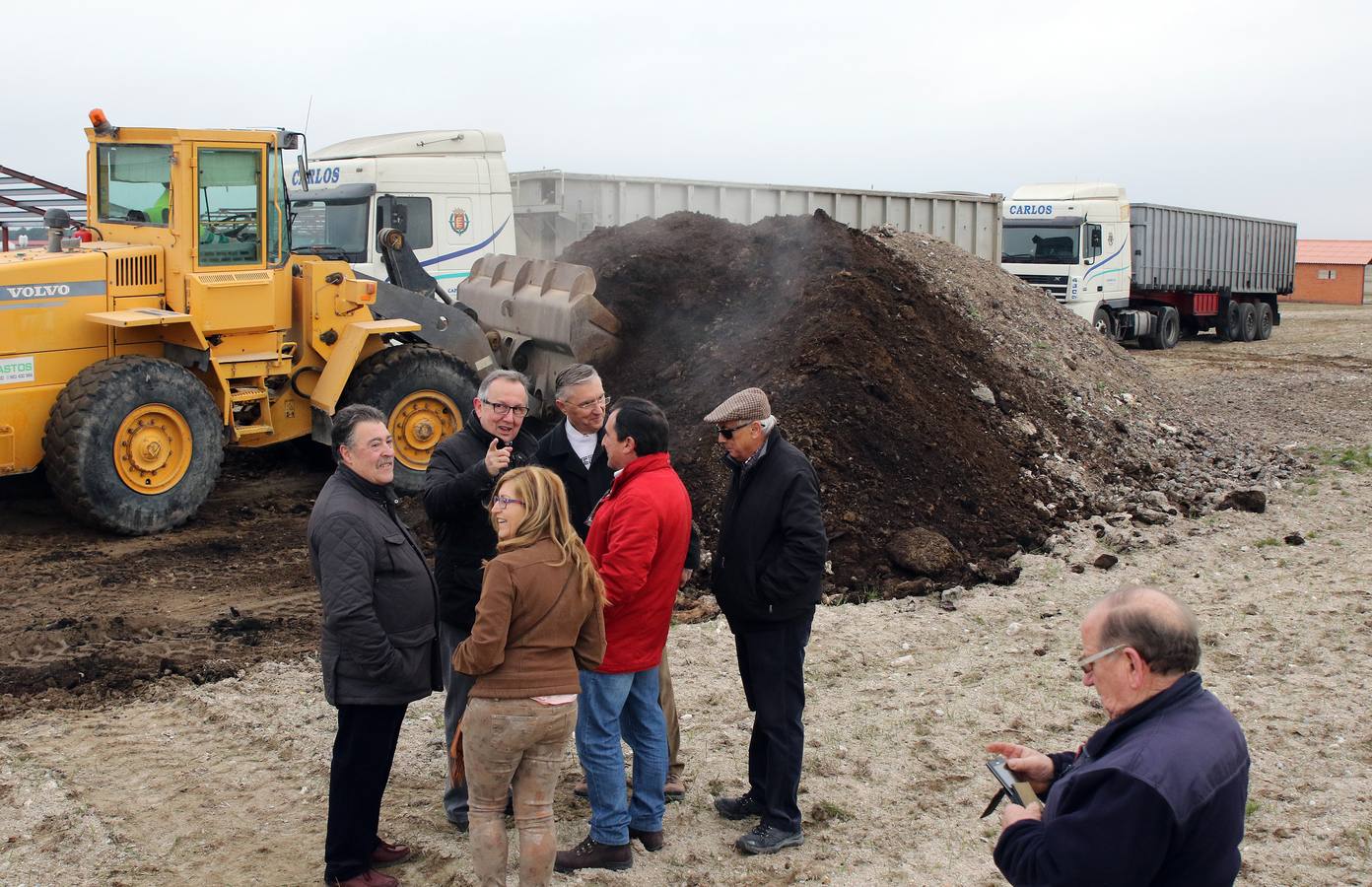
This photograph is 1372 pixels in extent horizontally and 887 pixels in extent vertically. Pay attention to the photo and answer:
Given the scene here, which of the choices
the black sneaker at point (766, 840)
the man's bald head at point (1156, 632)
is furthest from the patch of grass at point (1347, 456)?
the man's bald head at point (1156, 632)

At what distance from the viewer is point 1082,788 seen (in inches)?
99.6

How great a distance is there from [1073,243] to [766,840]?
69.9ft

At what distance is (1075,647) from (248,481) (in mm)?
7208

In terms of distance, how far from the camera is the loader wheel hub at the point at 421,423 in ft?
33.9

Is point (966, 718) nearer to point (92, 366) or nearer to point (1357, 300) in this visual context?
point (92, 366)

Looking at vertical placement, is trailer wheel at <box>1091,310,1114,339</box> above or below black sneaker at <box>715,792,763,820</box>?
above

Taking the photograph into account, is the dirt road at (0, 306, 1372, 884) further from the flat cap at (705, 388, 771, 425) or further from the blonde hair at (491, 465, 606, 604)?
the flat cap at (705, 388, 771, 425)

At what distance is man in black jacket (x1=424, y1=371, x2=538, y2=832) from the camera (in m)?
4.62

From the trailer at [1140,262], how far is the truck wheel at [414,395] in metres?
16.5

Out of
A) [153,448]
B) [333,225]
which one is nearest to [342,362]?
[153,448]

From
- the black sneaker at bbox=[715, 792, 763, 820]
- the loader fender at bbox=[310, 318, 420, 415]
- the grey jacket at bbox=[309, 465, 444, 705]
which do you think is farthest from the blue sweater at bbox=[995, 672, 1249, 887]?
the loader fender at bbox=[310, 318, 420, 415]

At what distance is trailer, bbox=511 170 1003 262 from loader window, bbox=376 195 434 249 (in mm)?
1785

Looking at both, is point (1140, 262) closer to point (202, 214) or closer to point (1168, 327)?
point (1168, 327)

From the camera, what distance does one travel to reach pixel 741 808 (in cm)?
501
